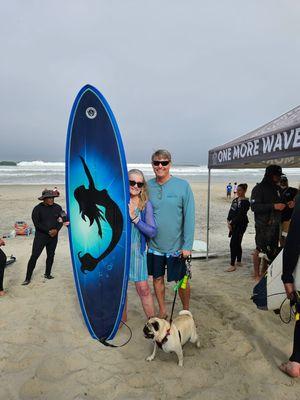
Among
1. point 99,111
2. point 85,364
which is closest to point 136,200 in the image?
point 99,111

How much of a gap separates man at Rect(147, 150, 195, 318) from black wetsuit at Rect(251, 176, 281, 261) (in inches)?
63.9

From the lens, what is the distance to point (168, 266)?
9.93 feet

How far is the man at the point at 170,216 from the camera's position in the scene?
9.52 ft

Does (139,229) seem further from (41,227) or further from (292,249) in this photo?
(41,227)

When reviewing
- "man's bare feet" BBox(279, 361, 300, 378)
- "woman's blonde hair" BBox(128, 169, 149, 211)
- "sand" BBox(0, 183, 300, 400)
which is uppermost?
"woman's blonde hair" BBox(128, 169, 149, 211)

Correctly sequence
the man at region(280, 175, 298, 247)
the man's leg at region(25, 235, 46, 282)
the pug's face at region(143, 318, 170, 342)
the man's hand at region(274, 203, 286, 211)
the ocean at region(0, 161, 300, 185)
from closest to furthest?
the pug's face at region(143, 318, 170, 342) < the man's hand at region(274, 203, 286, 211) < the man at region(280, 175, 298, 247) < the man's leg at region(25, 235, 46, 282) < the ocean at region(0, 161, 300, 185)

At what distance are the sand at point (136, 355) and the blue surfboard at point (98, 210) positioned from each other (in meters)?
0.34

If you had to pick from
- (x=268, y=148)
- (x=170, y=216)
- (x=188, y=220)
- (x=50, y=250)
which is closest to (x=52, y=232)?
(x=50, y=250)

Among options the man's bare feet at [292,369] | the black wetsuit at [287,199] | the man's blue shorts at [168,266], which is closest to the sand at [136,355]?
the man's bare feet at [292,369]

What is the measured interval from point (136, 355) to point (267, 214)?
2.51 m

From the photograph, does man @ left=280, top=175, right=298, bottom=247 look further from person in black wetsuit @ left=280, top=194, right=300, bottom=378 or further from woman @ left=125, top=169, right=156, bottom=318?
woman @ left=125, top=169, right=156, bottom=318

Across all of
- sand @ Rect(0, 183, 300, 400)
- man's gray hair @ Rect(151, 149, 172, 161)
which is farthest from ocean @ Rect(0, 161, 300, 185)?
man's gray hair @ Rect(151, 149, 172, 161)

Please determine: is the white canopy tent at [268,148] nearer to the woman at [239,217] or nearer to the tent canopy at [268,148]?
the tent canopy at [268,148]

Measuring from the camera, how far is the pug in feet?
8.28
